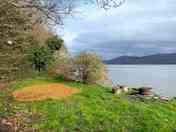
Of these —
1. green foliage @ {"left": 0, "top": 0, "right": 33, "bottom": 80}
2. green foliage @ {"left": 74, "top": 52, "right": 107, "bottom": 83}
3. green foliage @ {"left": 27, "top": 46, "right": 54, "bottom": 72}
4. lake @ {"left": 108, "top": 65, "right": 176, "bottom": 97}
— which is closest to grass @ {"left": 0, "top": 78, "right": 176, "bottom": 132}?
green foliage @ {"left": 0, "top": 0, "right": 33, "bottom": 80}

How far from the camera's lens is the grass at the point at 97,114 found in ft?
35.9

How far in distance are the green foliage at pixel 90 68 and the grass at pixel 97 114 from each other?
4816mm

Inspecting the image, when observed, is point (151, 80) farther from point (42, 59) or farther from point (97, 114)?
point (97, 114)

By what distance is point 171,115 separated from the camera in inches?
512

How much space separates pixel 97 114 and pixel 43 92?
4.33 m

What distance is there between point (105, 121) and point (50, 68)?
1322 cm

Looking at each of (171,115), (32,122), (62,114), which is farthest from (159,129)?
(32,122)

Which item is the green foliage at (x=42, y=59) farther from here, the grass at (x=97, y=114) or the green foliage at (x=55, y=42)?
the grass at (x=97, y=114)

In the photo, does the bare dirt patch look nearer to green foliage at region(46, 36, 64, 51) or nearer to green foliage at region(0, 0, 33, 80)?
green foliage at region(0, 0, 33, 80)

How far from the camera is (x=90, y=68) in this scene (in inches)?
794

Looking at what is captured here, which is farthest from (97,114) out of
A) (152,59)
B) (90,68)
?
(152,59)

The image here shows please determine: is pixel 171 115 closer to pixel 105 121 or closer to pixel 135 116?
pixel 135 116

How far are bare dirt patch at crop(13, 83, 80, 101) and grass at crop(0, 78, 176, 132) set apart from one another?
692 mm

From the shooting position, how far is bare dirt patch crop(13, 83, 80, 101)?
1454 centimetres
